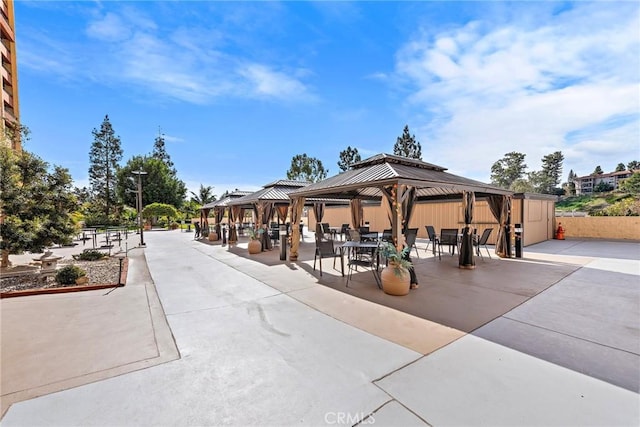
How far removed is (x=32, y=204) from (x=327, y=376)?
8026mm

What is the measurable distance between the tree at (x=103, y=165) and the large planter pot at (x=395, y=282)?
133ft

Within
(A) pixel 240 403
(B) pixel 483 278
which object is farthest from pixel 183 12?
(B) pixel 483 278

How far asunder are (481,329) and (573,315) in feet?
5.35

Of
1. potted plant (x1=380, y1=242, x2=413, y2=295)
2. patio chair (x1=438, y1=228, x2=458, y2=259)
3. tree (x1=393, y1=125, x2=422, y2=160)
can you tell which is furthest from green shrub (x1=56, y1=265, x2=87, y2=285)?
tree (x1=393, y1=125, x2=422, y2=160)

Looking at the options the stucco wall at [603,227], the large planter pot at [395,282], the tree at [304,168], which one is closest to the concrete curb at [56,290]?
the large planter pot at [395,282]

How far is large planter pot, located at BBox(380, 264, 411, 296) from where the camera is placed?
4566mm

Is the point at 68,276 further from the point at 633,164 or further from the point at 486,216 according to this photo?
the point at 633,164

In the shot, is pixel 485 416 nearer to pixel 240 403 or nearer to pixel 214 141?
pixel 240 403

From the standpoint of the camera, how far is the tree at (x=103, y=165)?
111ft

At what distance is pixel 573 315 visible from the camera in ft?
12.0

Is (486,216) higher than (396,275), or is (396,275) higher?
(486,216)

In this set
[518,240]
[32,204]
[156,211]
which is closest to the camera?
[32,204]

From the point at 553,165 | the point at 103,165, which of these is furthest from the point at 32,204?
the point at 553,165

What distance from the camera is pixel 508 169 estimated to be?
4631 centimetres
